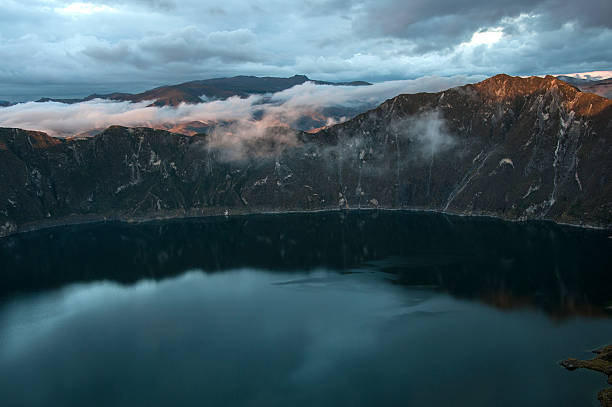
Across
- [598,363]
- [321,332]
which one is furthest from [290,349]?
[598,363]

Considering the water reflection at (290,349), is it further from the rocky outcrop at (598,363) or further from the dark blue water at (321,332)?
the rocky outcrop at (598,363)

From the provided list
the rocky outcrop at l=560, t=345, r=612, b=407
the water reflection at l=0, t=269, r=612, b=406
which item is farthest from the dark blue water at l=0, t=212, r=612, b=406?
the rocky outcrop at l=560, t=345, r=612, b=407

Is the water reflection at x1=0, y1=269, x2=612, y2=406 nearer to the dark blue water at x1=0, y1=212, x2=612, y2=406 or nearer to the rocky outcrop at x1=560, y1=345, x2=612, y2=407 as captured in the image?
the dark blue water at x1=0, y1=212, x2=612, y2=406

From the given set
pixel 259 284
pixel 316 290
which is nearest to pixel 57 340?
pixel 259 284

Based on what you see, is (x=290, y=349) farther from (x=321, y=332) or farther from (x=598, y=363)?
(x=598, y=363)

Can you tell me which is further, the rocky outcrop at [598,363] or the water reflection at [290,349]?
the rocky outcrop at [598,363]

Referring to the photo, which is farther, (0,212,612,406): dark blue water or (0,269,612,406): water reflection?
(0,212,612,406): dark blue water

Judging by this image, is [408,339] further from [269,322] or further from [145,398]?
[145,398]

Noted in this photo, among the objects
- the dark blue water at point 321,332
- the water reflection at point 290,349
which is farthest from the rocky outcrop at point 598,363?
the water reflection at point 290,349
